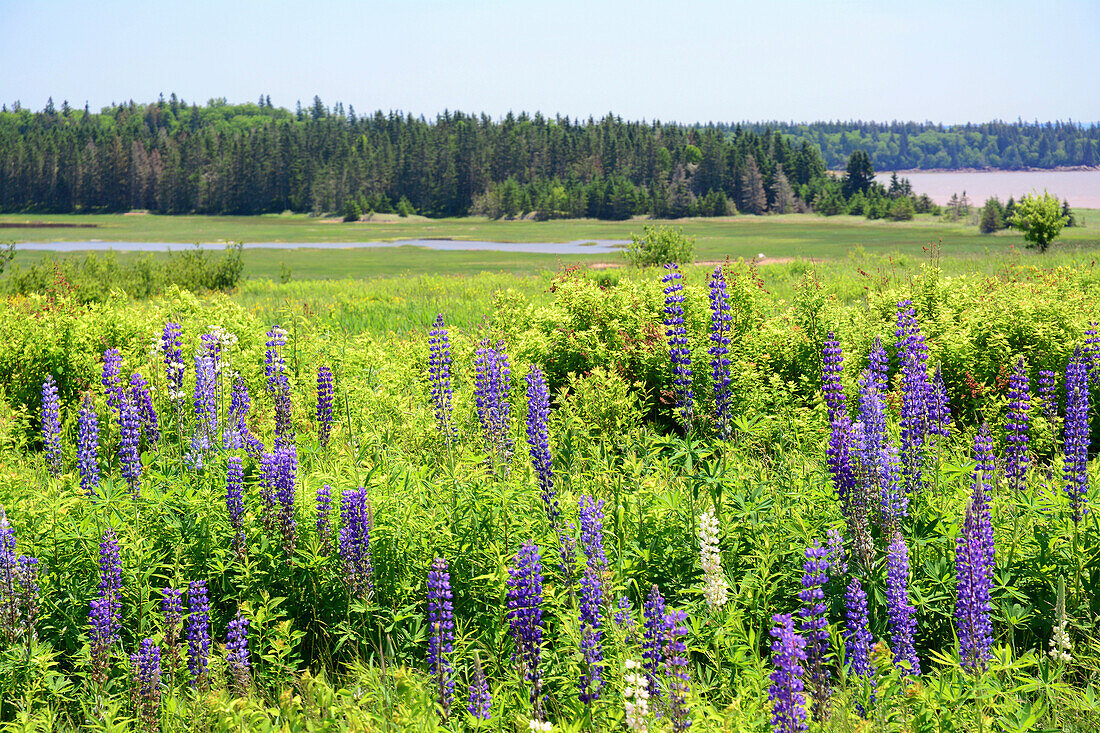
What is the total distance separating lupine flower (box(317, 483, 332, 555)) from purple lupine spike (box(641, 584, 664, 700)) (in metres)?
2.20

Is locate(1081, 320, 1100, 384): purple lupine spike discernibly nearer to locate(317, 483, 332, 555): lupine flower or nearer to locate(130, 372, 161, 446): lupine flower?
locate(317, 483, 332, 555): lupine flower

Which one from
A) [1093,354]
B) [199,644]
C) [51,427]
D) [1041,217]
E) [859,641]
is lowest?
[199,644]

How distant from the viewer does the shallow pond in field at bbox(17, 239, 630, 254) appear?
207 feet

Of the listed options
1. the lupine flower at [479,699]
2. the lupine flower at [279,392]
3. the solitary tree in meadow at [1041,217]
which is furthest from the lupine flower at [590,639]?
the solitary tree in meadow at [1041,217]

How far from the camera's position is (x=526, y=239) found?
77.3 metres

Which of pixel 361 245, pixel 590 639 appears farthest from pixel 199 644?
pixel 361 245

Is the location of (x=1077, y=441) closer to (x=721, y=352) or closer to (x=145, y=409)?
(x=721, y=352)

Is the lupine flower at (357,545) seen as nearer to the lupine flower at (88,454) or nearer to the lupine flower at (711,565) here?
the lupine flower at (711,565)

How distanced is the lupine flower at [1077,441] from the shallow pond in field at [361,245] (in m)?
53.6

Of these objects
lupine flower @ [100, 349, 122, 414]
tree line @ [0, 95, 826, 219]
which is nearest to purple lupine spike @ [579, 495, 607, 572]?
lupine flower @ [100, 349, 122, 414]

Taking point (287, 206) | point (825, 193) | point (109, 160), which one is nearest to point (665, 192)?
point (825, 193)

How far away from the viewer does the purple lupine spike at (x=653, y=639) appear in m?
3.53

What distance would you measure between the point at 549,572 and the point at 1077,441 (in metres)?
3.82

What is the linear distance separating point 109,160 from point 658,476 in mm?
168548
